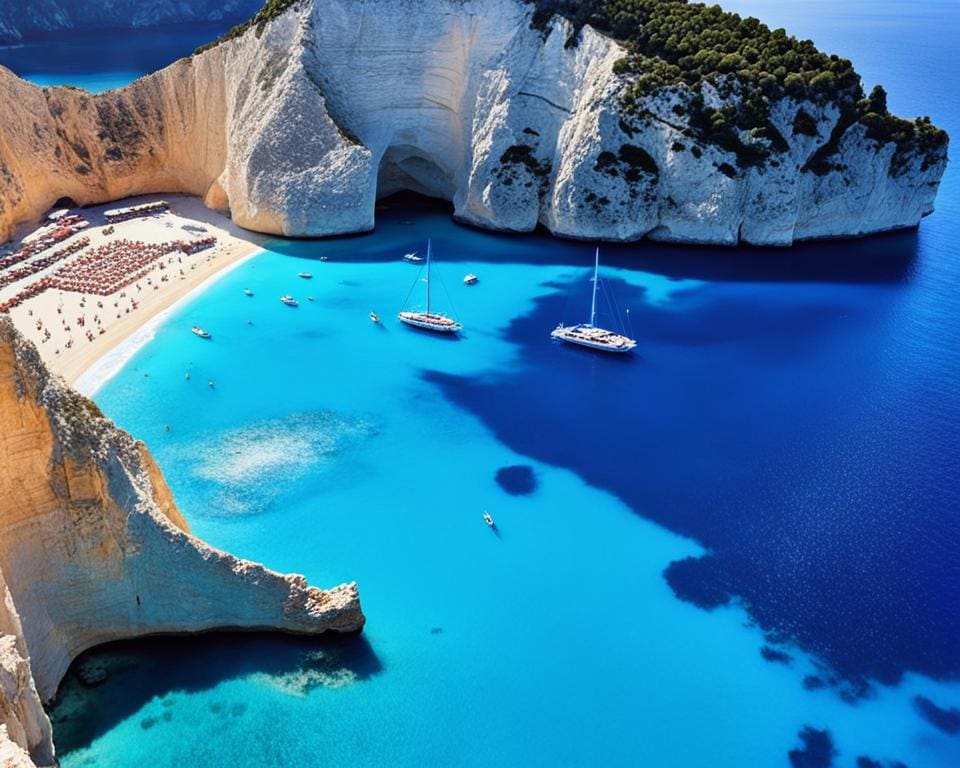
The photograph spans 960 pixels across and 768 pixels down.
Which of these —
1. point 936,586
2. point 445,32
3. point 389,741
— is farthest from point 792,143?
point 389,741

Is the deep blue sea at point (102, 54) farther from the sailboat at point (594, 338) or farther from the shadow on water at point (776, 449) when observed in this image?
the shadow on water at point (776, 449)

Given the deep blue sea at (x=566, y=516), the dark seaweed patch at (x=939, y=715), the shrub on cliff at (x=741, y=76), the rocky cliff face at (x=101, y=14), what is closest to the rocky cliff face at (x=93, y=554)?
the deep blue sea at (x=566, y=516)

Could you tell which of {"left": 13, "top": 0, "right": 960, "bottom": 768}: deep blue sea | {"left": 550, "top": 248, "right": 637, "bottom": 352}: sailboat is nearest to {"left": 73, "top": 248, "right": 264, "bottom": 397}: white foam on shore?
{"left": 13, "top": 0, "right": 960, "bottom": 768}: deep blue sea

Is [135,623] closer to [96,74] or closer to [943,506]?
→ [943,506]

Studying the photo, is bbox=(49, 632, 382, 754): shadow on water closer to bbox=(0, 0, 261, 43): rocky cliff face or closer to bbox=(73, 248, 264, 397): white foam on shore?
bbox=(73, 248, 264, 397): white foam on shore

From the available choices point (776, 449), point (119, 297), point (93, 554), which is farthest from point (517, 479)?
point (119, 297)
